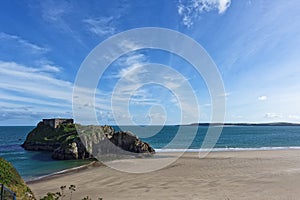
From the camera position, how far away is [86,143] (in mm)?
41375

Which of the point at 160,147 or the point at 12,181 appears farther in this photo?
the point at 160,147

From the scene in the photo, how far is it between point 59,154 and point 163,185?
2364 centimetres

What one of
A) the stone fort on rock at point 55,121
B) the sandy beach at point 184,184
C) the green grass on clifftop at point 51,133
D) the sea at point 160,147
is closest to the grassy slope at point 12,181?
the sandy beach at point 184,184

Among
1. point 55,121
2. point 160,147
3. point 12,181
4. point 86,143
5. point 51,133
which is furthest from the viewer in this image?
point 160,147

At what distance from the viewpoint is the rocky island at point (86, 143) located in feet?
128

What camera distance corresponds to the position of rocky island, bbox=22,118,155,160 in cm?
3906

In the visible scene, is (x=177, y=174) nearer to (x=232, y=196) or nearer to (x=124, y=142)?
(x=232, y=196)

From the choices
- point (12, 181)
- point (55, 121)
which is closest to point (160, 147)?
point (55, 121)

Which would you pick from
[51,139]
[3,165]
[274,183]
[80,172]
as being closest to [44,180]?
[80,172]

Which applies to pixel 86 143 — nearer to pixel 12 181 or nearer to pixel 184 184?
pixel 184 184

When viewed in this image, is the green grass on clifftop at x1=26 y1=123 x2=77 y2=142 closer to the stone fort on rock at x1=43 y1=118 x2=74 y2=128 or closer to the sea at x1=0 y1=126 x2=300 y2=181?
the stone fort on rock at x1=43 y1=118 x2=74 y2=128

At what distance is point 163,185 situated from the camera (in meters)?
20.3

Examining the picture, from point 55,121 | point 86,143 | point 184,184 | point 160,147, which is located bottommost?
point 184,184

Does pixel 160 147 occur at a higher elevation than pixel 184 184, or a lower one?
higher
